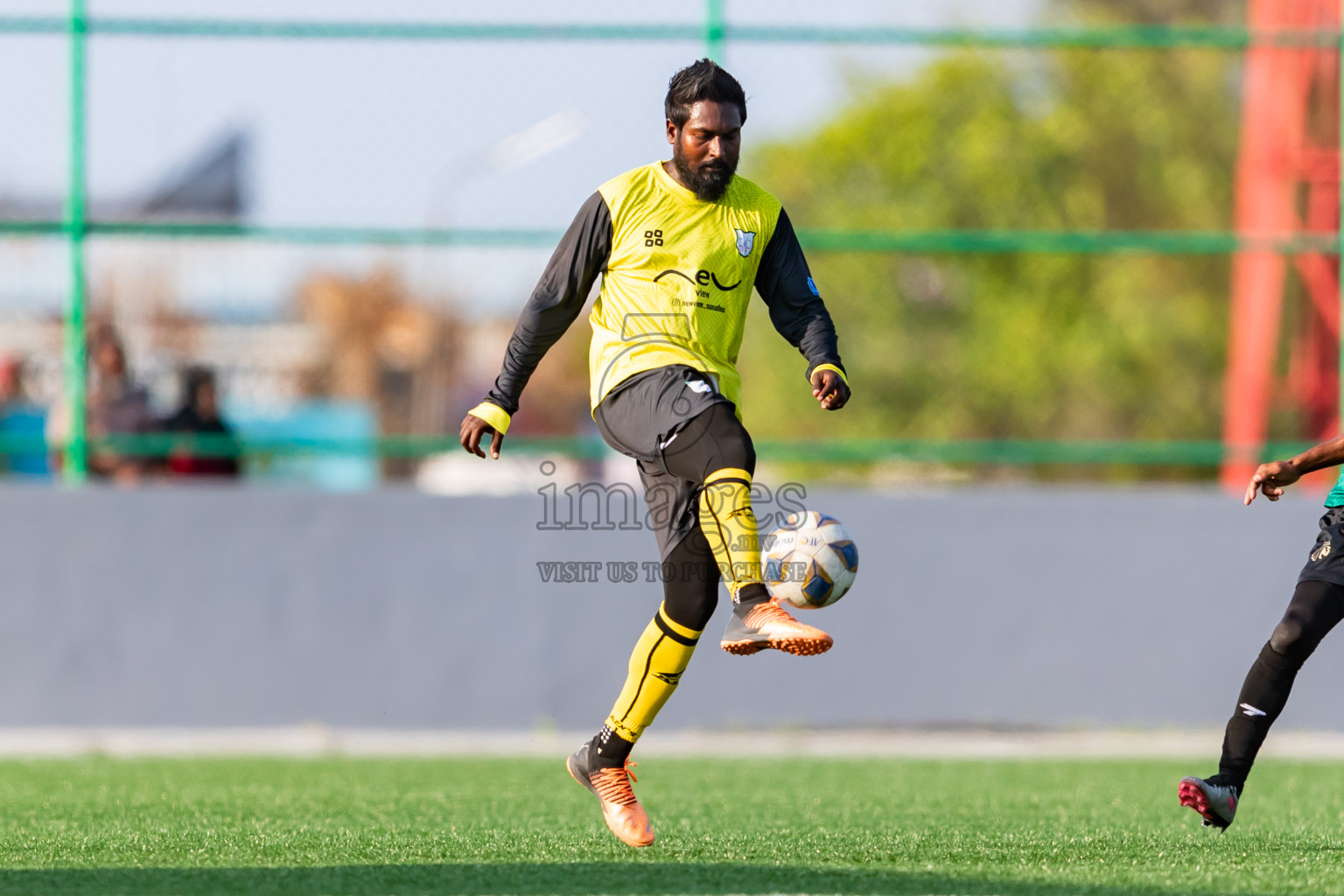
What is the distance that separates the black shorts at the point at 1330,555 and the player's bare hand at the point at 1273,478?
0.17 metres

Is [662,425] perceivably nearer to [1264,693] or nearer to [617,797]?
[617,797]

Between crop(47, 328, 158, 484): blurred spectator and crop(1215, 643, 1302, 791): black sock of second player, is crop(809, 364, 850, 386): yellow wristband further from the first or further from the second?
crop(47, 328, 158, 484): blurred spectator

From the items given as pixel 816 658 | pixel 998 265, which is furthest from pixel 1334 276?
pixel 998 265

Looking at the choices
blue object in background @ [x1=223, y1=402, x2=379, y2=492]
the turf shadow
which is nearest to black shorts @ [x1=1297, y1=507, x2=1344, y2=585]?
the turf shadow

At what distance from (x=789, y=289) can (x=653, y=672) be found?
1.24m

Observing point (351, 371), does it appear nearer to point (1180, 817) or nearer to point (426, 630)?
point (426, 630)

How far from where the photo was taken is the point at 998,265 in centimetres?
2030

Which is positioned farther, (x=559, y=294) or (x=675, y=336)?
(x=559, y=294)

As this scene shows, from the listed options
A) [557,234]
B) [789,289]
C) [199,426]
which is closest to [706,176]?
[789,289]

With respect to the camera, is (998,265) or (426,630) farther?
(998,265)

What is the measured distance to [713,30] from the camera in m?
8.80

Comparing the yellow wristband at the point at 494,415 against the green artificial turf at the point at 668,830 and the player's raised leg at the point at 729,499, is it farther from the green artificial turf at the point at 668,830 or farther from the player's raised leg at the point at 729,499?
the green artificial turf at the point at 668,830

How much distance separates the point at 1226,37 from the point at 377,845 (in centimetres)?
659

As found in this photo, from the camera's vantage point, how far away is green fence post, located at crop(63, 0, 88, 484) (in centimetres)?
862
